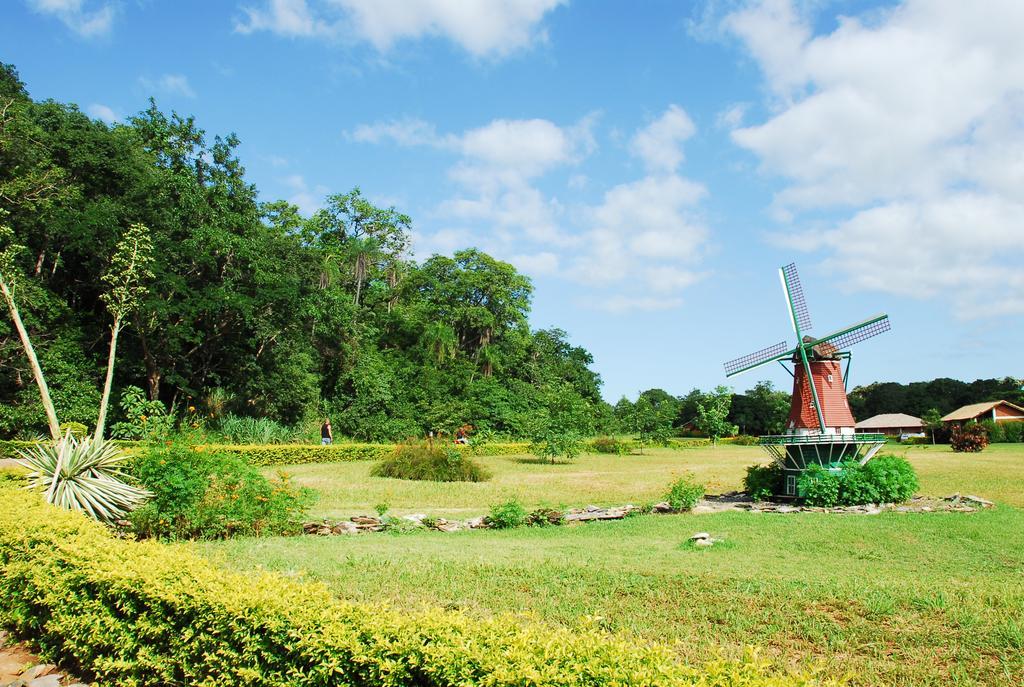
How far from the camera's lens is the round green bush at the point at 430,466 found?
18.9m

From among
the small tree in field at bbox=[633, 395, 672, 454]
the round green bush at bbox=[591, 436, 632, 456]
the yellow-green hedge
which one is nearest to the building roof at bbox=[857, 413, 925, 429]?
the small tree in field at bbox=[633, 395, 672, 454]

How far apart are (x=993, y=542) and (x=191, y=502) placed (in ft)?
32.1

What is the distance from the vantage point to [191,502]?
8.45 metres

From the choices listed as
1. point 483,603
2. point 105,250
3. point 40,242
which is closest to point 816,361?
point 483,603

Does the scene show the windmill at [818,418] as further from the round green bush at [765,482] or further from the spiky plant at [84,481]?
the spiky plant at [84,481]

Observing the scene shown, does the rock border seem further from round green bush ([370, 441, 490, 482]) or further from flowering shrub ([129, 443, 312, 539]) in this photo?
round green bush ([370, 441, 490, 482])

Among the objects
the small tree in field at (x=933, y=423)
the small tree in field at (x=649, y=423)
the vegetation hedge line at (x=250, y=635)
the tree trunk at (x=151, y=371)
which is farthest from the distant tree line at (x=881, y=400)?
the vegetation hedge line at (x=250, y=635)

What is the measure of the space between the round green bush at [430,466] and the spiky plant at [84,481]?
9512 mm

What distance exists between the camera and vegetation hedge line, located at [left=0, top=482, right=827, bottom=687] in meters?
2.98

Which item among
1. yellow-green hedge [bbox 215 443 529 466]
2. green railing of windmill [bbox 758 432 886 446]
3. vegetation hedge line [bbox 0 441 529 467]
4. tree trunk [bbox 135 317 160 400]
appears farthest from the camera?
tree trunk [bbox 135 317 160 400]

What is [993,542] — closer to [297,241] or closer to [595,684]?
[595,684]

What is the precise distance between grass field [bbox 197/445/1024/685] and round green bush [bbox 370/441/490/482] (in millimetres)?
8692

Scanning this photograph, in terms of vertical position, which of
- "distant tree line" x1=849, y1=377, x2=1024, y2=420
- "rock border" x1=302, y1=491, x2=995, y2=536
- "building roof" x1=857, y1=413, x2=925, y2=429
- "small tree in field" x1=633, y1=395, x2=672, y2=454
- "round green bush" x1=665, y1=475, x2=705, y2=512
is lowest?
"rock border" x1=302, y1=491, x2=995, y2=536

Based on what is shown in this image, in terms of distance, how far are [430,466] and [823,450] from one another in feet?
32.7
